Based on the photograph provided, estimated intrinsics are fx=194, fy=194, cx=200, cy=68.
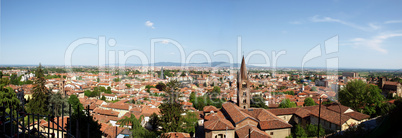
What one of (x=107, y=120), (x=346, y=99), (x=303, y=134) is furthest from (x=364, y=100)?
(x=107, y=120)

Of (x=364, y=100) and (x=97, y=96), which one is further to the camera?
(x=97, y=96)

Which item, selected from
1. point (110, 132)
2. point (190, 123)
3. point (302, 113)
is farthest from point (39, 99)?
point (302, 113)

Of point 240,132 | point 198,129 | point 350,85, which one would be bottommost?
point 198,129

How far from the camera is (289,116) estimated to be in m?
18.2

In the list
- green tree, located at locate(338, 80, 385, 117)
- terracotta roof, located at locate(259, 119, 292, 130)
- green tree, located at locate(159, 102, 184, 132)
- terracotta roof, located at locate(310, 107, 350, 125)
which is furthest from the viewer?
green tree, located at locate(338, 80, 385, 117)

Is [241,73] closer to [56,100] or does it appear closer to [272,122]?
[272,122]

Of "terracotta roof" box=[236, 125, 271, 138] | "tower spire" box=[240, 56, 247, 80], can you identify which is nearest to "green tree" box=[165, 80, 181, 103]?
"terracotta roof" box=[236, 125, 271, 138]

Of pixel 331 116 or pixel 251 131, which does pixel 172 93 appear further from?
pixel 331 116

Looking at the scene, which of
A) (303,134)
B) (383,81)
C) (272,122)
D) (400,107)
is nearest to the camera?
(400,107)

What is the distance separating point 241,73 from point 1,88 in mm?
18473

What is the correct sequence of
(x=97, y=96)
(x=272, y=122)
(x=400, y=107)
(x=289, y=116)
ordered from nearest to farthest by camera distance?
1. (x=400, y=107)
2. (x=272, y=122)
3. (x=289, y=116)
4. (x=97, y=96)


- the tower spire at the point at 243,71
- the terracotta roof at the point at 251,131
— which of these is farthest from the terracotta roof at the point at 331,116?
the tower spire at the point at 243,71

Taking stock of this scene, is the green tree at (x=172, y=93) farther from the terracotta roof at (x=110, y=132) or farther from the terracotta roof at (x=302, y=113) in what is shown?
the terracotta roof at (x=302, y=113)

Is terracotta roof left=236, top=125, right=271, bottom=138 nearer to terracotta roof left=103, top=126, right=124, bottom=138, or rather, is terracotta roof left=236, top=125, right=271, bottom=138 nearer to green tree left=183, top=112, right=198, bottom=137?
green tree left=183, top=112, right=198, bottom=137
